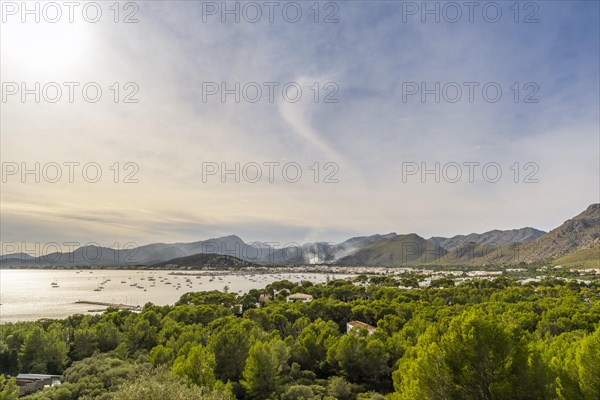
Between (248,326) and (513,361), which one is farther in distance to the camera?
(248,326)

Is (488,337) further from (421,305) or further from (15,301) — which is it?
(15,301)

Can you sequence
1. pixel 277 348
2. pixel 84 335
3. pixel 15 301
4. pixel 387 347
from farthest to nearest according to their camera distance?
pixel 15 301 → pixel 84 335 → pixel 387 347 → pixel 277 348

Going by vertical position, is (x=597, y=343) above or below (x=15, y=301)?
above

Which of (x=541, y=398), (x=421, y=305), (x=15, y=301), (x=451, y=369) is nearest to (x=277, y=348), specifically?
(x=451, y=369)

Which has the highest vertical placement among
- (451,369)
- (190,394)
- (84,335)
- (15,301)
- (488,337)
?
(488,337)

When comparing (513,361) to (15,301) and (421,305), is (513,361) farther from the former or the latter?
(15,301)

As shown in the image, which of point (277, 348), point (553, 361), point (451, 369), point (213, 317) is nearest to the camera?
point (451, 369)
